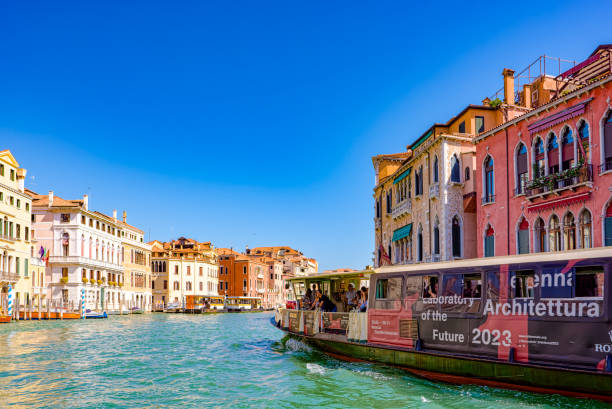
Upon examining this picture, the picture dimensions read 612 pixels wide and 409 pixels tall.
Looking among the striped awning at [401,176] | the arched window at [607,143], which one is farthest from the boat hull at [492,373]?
the striped awning at [401,176]

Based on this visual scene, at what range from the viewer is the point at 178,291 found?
81438 millimetres

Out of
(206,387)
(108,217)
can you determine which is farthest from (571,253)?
(108,217)

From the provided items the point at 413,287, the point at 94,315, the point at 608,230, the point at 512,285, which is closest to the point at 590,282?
the point at 512,285

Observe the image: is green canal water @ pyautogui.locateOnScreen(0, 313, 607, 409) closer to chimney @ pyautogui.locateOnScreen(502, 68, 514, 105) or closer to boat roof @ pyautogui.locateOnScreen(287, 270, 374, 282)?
boat roof @ pyautogui.locateOnScreen(287, 270, 374, 282)

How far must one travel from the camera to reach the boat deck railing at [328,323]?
1414 cm

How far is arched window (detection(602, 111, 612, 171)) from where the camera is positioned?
55.0 feet

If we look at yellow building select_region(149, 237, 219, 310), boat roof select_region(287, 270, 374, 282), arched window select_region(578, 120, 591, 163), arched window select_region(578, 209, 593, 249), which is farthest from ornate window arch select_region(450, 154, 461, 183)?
yellow building select_region(149, 237, 219, 310)

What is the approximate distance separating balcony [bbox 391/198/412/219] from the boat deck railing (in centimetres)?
1039

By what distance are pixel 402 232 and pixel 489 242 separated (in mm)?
7200

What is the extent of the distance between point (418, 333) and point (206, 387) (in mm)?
4590

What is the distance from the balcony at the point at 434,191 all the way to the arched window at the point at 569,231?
6.62 metres

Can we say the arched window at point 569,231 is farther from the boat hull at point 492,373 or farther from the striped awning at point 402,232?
the striped awning at point 402,232

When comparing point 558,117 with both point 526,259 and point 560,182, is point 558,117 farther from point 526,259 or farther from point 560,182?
point 526,259

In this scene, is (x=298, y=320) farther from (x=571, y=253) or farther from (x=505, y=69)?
(x=505, y=69)
